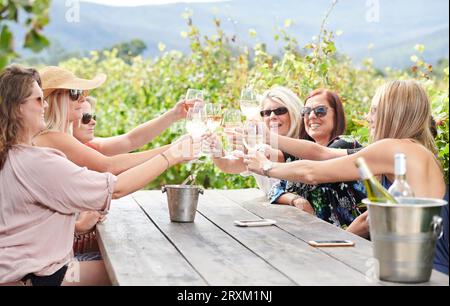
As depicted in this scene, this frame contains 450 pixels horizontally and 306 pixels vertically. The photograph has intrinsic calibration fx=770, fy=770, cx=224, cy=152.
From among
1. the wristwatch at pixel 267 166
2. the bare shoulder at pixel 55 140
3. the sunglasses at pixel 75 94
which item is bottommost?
the wristwatch at pixel 267 166

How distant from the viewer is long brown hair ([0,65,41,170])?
3133 mm

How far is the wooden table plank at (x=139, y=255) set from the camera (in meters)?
2.51

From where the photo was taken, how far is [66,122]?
415 cm

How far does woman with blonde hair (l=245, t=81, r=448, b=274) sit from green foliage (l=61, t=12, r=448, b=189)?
122 centimetres

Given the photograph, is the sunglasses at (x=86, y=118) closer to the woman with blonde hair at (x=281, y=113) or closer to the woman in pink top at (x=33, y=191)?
the woman with blonde hair at (x=281, y=113)

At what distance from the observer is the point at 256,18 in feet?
39.6

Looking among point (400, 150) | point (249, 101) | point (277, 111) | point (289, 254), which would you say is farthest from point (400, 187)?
point (277, 111)

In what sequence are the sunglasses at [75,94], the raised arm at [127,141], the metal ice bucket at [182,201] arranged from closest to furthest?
1. the metal ice bucket at [182,201]
2. the sunglasses at [75,94]
3. the raised arm at [127,141]

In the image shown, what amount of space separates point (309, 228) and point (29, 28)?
198 centimetres

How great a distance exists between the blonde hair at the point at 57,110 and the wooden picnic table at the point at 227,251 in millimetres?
548

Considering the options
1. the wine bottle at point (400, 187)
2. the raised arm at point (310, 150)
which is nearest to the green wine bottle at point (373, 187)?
the wine bottle at point (400, 187)

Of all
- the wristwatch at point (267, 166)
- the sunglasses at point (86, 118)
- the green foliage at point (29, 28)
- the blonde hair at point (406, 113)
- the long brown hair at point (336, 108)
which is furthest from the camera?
the long brown hair at point (336, 108)

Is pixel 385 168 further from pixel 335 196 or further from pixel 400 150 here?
pixel 335 196

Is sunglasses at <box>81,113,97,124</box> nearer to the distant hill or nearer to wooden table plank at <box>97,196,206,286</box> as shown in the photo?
wooden table plank at <box>97,196,206,286</box>
